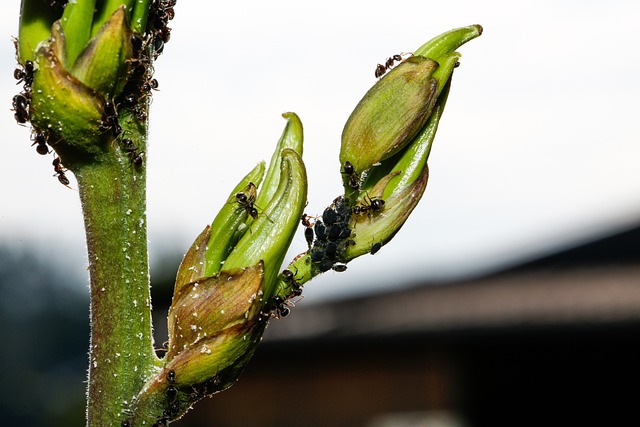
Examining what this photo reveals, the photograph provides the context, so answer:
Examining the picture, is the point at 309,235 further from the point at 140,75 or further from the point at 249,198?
the point at 140,75

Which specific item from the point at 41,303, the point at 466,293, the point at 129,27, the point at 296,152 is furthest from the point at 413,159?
the point at 41,303

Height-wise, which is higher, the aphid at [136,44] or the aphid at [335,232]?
the aphid at [136,44]

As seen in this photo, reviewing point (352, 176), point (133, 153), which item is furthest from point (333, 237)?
point (133, 153)

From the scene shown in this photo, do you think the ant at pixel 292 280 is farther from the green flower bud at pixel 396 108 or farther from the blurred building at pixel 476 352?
the blurred building at pixel 476 352

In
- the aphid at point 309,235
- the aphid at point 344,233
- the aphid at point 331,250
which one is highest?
the aphid at point 309,235

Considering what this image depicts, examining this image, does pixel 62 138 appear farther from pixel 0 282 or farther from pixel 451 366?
pixel 0 282

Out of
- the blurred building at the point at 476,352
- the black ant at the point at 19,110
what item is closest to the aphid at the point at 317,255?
the black ant at the point at 19,110
